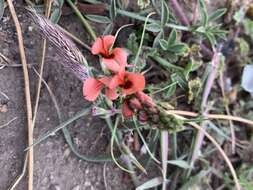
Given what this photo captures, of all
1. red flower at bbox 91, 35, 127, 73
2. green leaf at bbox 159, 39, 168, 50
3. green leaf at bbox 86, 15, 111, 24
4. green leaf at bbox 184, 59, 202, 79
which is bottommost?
green leaf at bbox 184, 59, 202, 79

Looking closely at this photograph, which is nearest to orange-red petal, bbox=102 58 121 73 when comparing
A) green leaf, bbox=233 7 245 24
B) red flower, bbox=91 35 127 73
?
red flower, bbox=91 35 127 73

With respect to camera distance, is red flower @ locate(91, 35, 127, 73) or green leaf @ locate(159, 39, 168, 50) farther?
green leaf @ locate(159, 39, 168, 50)

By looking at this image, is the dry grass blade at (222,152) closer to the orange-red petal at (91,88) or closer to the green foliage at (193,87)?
the green foliage at (193,87)

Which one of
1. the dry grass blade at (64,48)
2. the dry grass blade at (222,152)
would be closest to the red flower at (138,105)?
the dry grass blade at (64,48)

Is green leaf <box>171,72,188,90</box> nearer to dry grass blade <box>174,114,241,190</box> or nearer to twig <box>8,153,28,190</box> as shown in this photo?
dry grass blade <box>174,114,241,190</box>

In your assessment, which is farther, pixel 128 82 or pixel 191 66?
pixel 191 66

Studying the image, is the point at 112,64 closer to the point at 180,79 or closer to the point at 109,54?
the point at 109,54

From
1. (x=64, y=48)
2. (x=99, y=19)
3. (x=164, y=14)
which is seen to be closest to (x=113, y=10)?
(x=99, y=19)

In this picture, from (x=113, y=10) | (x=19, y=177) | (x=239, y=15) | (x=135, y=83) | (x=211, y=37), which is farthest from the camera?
(x=239, y=15)
